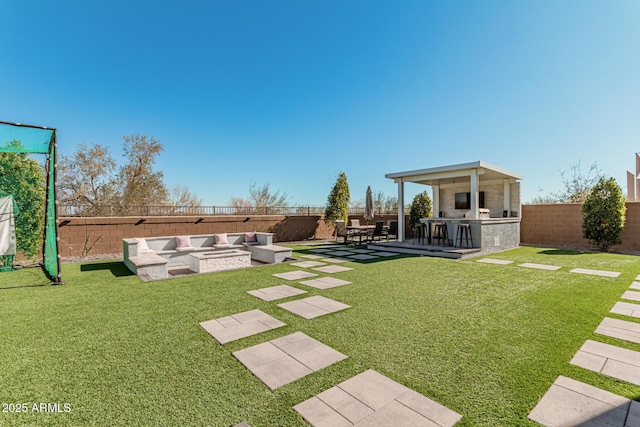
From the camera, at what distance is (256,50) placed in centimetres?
1103

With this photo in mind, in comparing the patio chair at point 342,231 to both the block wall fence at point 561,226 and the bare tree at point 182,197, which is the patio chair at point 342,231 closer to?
the block wall fence at point 561,226

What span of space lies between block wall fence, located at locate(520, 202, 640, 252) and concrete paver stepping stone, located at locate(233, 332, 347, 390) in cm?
1223

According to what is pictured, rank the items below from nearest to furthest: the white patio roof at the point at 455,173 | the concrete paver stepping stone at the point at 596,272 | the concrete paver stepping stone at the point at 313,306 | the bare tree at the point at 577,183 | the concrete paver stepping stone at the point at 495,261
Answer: the concrete paver stepping stone at the point at 313,306, the concrete paver stepping stone at the point at 596,272, the concrete paver stepping stone at the point at 495,261, the white patio roof at the point at 455,173, the bare tree at the point at 577,183

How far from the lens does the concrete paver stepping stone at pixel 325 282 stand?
518 centimetres

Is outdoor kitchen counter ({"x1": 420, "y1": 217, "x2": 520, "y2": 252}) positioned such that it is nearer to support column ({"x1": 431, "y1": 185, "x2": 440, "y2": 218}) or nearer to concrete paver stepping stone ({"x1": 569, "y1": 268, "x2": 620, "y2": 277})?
support column ({"x1": 431, "y1": 185, "x2": 440, "y2": 218})

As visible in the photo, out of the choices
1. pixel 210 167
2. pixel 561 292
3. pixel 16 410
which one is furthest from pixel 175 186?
pixel 561 292

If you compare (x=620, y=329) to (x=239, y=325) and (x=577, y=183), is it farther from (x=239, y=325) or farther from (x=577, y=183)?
(x=577, y=183)

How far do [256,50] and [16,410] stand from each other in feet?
39.4

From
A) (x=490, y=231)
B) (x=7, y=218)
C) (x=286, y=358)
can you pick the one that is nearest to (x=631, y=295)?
(x=490, y=231)

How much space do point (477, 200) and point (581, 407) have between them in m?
8.39

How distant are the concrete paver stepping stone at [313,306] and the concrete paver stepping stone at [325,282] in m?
0.74

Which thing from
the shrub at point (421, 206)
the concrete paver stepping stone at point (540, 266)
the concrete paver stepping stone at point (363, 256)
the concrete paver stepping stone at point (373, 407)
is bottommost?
the concrete paver stepping stone at point (373, 407)

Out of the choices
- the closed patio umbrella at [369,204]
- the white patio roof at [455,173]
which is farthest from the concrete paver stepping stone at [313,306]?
the closed patio umbrella at [369,204]

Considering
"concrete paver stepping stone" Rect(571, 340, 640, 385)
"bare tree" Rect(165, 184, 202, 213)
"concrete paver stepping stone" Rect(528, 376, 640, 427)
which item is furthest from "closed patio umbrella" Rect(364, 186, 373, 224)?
"concrete paver stepping stone" Rect(528, 376, 640, 427)
